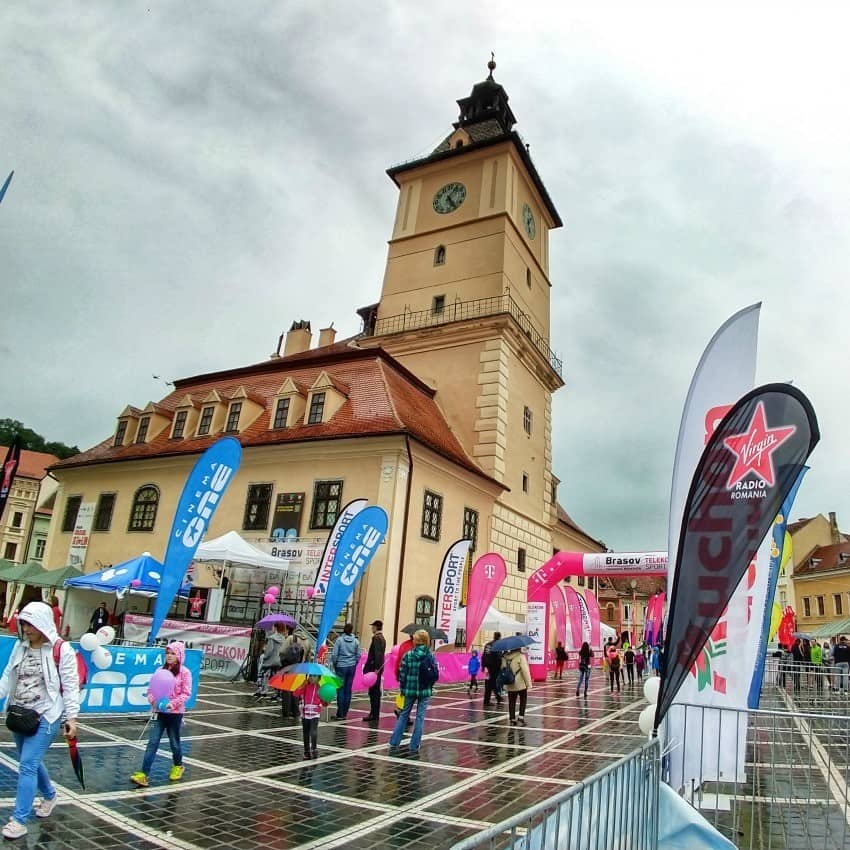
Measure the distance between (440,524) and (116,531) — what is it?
13001 millimetres

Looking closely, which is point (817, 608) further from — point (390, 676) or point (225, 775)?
point (225, 775)

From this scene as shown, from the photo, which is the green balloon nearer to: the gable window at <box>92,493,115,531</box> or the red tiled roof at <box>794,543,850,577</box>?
the gable window at <box>92,493,115,531</box>

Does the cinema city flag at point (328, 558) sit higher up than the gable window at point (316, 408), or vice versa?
→ the gable window at point (316, 408)

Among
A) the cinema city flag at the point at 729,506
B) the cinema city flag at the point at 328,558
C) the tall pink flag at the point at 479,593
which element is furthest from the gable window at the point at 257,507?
the cinema city flag at the point at 729,506

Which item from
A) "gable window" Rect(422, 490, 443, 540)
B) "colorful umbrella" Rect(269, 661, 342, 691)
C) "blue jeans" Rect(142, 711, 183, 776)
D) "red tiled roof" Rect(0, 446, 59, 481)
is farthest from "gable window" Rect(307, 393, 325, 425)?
"red tiled roof" Rect(0, 446, 59, 481)

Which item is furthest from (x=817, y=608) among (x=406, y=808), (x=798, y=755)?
(x=406, y=808)

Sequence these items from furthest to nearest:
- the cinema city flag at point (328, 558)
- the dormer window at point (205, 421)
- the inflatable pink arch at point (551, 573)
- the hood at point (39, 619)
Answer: the dormer window at point (205, 421), the inflatable pink arch at point (551, 573), the cinema city flag at point (328, 558), the hood at point (39, 619)

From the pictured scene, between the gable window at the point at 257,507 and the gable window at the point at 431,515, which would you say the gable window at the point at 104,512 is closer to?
→ the gable window at the point at 257,507

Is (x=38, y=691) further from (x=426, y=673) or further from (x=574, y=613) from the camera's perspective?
(x=574, y=613)

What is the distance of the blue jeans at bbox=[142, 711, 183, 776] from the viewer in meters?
6.80

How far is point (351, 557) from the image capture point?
14219 mm

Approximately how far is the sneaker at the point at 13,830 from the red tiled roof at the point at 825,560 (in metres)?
59.9

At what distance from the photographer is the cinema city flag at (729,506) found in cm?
534

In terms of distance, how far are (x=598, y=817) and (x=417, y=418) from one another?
20.0m
